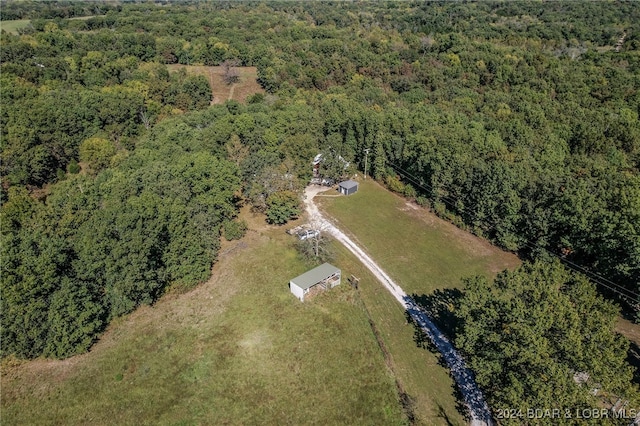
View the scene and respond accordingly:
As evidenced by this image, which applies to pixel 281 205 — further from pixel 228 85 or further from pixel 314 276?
pixel 228 85

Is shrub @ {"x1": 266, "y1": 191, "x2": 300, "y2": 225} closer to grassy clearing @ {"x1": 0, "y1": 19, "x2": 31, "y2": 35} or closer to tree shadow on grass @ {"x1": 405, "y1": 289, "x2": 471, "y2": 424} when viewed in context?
tree shadow on grass @ {"x1": 405, "y1": 289, "x2": 471, "y2": 424}

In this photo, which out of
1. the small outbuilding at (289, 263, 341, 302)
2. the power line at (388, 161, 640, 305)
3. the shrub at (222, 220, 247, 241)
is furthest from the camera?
the shrub at (222, 220, 247, 241)

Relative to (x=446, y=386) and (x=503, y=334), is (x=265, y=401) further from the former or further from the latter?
(x=503, y=334)

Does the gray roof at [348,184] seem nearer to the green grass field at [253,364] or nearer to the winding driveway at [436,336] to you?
the winding driveway at [436,336]

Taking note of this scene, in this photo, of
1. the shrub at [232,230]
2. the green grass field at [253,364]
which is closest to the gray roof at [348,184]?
the green grass field at [253,364]

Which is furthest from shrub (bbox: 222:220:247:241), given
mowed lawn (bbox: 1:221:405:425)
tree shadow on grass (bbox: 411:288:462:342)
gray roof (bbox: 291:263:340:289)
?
tree shadow on grass (bbox: 411:288:462:342)

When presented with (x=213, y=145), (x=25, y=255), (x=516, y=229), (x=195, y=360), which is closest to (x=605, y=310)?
(x=516, y=229)
